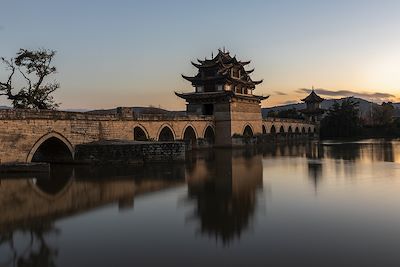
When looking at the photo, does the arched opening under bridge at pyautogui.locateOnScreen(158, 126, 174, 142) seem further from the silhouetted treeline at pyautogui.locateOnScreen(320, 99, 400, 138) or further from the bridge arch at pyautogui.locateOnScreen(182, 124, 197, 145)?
the silhouetted treeline at pyautogui.locateOnScreen(320, 99, 400, 138)

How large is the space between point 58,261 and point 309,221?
5.89 meters

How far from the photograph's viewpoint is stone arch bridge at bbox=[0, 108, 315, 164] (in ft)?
63.2

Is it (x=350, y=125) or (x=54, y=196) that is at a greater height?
(x=350, y=125)

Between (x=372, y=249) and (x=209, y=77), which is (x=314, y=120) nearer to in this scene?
(x=209, y=77)

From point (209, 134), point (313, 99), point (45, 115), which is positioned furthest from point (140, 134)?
point (313, 99)

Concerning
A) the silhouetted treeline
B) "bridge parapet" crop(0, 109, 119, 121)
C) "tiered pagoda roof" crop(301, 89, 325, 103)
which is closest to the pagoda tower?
"bridge parapet" crop(0, 109, 119, 121)

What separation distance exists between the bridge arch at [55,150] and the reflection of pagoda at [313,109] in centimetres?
5554

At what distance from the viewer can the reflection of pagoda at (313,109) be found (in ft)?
237

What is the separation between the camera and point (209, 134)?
41000 millimetres

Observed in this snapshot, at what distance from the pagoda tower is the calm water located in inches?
885

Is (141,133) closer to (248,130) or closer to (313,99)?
(248,130)

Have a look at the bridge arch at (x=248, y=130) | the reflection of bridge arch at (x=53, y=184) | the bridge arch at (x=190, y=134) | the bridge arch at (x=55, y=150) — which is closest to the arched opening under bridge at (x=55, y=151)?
the bridge arch at (x=55, y=150)

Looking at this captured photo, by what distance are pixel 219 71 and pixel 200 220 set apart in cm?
3238

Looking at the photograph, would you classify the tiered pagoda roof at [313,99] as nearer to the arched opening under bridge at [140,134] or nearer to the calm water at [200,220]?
the arched opening under bridge at [140,134]
